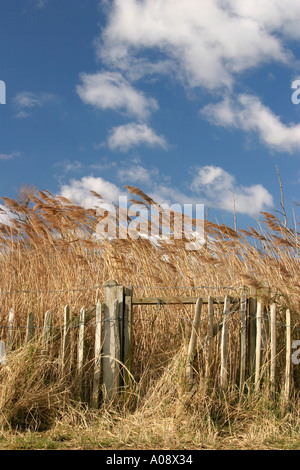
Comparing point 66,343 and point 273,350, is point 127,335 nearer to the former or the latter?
point 66,343

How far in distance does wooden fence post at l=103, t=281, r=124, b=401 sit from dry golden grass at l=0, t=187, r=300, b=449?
242 millimetres

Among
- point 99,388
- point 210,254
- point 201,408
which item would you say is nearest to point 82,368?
point 99,388

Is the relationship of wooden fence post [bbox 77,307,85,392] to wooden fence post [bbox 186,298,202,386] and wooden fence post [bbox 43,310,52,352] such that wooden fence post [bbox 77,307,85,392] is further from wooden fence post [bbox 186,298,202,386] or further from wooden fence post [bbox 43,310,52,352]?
wooden fence post [bbox 186,298,202,386]

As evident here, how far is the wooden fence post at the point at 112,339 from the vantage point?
5812 millimetres

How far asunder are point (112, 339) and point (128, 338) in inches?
7.9

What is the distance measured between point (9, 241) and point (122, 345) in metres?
3.91

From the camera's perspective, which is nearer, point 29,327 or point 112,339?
point 112,339

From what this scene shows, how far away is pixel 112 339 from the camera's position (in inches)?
232

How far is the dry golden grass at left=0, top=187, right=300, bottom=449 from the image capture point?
5266mm

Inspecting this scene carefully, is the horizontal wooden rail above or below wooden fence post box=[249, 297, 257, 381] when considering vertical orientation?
above

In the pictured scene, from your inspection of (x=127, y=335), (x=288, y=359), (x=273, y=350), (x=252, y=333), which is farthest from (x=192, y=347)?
(x=288, y=359)

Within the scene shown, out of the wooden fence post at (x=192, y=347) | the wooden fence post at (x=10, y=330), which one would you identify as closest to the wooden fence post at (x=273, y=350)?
the wooden fence post at (x=192, y=347)

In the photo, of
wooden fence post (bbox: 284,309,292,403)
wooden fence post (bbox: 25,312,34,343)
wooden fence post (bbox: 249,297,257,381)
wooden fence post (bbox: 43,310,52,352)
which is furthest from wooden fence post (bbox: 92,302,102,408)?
wooden fence post (bbox: 284,309,292,403)

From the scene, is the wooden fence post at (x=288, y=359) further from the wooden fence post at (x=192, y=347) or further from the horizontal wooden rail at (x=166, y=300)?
the wooden fence post at (x=192, y=347)
